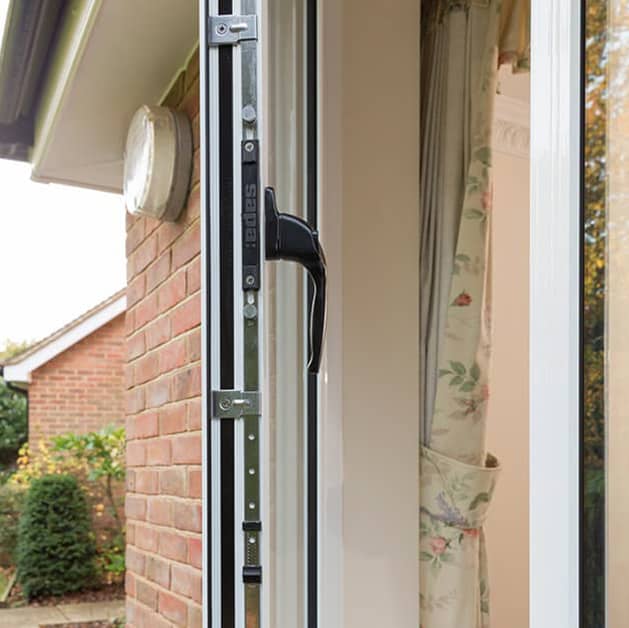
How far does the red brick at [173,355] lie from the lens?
7.21ft

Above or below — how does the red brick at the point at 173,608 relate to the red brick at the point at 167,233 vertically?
below

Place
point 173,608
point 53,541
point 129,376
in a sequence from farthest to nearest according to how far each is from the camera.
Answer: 1. point 53,541
2. point 129,376
3. point 173,608

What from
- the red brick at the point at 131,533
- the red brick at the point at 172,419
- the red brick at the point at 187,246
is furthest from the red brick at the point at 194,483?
the red brick at the point at 131,533

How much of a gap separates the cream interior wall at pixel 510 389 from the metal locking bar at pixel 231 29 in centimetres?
189

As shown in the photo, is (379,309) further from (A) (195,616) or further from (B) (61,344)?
(B) (61,344)

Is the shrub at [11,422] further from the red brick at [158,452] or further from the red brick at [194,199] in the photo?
the red brick at [194,199]

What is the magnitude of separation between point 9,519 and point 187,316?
297 inches

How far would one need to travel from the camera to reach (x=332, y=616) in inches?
53.7

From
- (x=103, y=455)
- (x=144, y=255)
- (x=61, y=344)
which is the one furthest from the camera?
(x=61, y=344)

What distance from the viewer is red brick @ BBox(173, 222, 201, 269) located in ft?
6.83

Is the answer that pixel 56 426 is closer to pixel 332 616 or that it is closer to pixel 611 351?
pixel 332 616

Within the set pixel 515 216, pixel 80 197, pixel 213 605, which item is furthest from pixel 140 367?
pixel 80 197

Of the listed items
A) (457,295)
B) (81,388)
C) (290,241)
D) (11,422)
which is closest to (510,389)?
(457,295)

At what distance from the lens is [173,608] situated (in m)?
2.25
